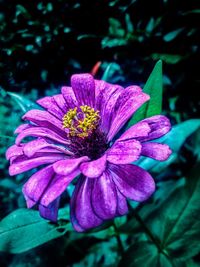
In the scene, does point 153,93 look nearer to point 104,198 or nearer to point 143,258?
point 104,198

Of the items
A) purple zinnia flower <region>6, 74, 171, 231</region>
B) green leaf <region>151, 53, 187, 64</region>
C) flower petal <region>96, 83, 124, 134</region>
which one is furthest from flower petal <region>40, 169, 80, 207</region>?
green leaf <region>151, 53, 187, 64</region>

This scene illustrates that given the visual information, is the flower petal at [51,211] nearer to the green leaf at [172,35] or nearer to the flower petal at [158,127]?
the flower petal at [158,127]

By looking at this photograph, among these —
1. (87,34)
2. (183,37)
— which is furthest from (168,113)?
(87,34)

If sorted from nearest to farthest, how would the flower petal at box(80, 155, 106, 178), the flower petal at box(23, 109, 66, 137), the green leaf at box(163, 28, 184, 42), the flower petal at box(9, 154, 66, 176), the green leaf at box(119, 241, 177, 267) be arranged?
the flower petal at box(80, 155, 106, 178), the flower petal at box(9, 154, 66, 176), the flower petal at box(23, 109, 66, 137), the green leaf at box(119, 241, 177, 267), the green leaf at box(163, 28, 184, 42)

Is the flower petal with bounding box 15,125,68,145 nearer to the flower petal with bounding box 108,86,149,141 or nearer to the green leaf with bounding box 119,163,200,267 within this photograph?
the flower petal with bounding box 108,86,149,141

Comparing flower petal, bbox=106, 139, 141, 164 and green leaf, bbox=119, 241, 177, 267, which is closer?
flower petal, bbox=106, 139, 141, 164

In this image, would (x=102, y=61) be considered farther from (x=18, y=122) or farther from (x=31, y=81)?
(x=18, y=122)

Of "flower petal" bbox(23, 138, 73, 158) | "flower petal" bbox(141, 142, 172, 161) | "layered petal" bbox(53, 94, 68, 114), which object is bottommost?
"flower petal" bbox(141, 142, 172, 161)

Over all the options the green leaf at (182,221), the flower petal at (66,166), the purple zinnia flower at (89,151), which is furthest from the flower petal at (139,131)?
the green leaf at (182,221)
